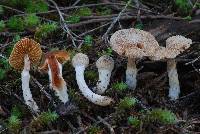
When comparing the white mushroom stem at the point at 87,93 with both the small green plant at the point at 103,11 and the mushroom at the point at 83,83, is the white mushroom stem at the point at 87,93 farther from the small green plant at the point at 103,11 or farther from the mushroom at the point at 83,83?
the small green plant at the point at 103,11

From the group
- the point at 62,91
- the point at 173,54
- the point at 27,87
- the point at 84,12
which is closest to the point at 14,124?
the point at 27,87

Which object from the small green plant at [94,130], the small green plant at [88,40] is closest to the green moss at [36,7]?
the small green plant at [88,40]

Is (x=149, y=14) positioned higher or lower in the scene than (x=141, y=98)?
higher

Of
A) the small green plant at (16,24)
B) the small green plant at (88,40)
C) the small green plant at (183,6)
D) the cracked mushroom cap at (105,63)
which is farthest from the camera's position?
the small green plant at (183,6)

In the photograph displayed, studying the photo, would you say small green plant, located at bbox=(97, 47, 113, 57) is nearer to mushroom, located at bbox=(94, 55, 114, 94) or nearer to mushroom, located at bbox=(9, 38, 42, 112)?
mushroom, located at bbox=(94, 55, 114, 94)

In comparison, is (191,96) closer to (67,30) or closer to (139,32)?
(139,32)

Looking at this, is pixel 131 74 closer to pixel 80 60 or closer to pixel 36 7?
pixel 80 60

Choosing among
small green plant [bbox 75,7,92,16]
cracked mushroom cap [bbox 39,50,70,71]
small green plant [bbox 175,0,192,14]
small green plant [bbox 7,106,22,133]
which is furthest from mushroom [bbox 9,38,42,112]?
small green plant [bbox 175,0,192,14]

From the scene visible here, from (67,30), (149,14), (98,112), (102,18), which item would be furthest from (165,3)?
(98,112)
